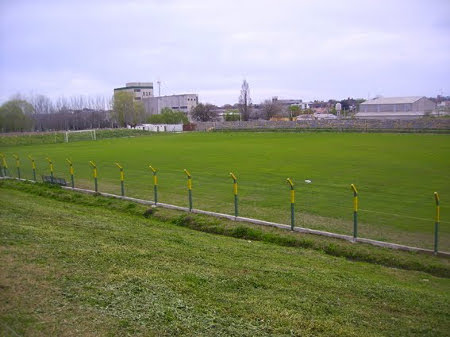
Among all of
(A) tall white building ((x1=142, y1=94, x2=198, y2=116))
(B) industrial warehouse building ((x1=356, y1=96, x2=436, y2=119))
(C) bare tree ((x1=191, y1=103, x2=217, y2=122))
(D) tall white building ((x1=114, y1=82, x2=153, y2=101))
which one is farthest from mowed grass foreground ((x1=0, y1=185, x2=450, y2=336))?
(D) tall white building ((x1=114, y1=82, x2=153, y2=101))

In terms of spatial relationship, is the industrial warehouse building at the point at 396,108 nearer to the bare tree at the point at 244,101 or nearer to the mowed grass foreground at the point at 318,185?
the bare tree at the point at 244,101

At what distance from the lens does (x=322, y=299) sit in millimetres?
6844

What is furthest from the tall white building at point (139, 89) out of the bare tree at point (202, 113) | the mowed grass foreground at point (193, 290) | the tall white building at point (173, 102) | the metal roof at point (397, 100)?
the mowed grass foreground at point (193, 290)

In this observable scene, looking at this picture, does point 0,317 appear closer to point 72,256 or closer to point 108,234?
point 72,256

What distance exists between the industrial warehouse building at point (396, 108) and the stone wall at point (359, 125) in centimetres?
2886

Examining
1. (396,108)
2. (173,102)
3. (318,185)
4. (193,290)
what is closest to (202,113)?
(173,102)

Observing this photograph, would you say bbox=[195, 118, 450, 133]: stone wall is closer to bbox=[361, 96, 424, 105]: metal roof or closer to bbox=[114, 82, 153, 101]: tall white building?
bbox=[361, 96, 424, 105]: metal roof

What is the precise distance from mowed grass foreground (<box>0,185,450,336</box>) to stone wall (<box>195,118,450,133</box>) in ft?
184

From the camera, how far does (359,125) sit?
6875 centimetres

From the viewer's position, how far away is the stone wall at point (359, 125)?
201 feet

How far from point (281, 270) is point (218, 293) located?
200cm

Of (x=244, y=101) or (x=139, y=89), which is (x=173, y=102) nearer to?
(x=139, y=89)

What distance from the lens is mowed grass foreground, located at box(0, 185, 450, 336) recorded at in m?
5.56

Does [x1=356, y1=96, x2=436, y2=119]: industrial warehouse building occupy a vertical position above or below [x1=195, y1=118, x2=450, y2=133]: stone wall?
above
